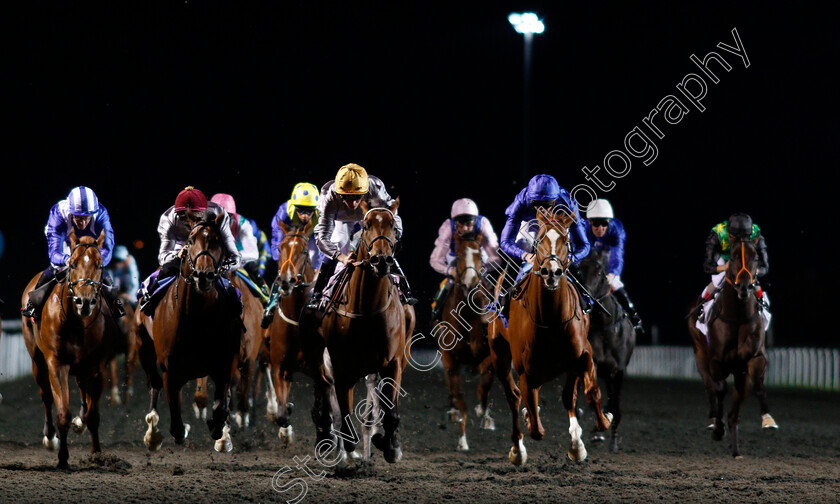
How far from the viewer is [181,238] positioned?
9219 millimetres

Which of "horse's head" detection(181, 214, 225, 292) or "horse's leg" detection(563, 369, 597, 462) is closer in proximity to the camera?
"horse's head" detection(181, 214, 225, 292)

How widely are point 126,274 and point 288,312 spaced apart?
23.7ft

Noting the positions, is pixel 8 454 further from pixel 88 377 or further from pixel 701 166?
pixel 701 166

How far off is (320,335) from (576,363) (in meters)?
2.30

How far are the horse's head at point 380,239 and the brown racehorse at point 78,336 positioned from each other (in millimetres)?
2720

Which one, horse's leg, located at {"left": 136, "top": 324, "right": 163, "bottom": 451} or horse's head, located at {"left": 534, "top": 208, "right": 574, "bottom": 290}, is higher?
horse's head, located at {"left": 534, "top": 208, "right": 574, "bottom": 290}

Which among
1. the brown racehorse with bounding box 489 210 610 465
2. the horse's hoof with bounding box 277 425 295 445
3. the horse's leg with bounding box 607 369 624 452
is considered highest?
the brown racehorse with bounding box 489 210 610 465

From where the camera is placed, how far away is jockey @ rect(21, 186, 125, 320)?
8.94m

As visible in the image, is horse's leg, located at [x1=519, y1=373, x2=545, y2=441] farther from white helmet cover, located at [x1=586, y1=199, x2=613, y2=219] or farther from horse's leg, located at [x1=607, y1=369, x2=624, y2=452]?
white helmet cover, located at [x1=586, y1=199, x2=613, y2=219]

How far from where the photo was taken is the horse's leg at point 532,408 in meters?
8.28

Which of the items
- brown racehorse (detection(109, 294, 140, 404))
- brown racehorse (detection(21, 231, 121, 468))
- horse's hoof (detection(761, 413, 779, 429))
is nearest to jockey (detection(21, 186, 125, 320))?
brown racehorse (detection(21, 231, 121, 468))

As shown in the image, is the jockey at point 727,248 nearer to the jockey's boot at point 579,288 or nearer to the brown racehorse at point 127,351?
the jockey's boot at point 579,288

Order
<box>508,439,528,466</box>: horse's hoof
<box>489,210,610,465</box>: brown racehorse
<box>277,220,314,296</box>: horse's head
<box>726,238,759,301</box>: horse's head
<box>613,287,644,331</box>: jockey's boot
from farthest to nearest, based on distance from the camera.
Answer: <box>613,287,644,331</box>: jockey's boot → <box>726,238,759,301</box>: horse's head → <box>277,220,314,296</box>: horse's head → <box>508,439,528,466</box>: horse's hoof → <box>489,210,610,465</box>: brown racehorse

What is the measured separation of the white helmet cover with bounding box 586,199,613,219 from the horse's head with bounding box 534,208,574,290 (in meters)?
3.34
